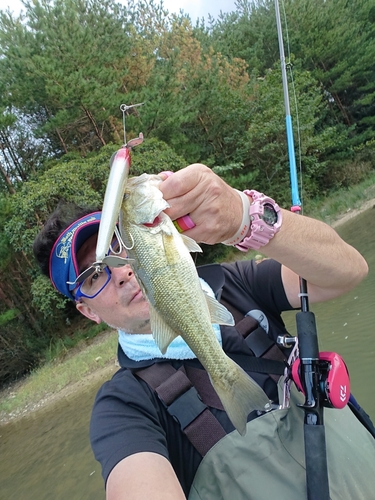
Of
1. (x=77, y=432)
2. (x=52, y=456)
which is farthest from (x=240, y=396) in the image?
(x=77, y=432)

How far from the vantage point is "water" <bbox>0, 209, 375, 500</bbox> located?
490 centimetres

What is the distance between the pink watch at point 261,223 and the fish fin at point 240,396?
1.61 feet

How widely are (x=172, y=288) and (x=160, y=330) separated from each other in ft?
0.56

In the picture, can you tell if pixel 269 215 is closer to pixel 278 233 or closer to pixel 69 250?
pixel 278 233

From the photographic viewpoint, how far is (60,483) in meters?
5.44

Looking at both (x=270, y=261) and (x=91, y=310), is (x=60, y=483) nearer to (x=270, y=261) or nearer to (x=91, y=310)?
(x=91, y=310)

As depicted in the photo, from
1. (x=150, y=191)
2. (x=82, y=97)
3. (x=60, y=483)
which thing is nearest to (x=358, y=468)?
(x=150, y=191)

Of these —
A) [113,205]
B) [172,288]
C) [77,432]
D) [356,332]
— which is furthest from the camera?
[77,432]

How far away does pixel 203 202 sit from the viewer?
4.90 feet

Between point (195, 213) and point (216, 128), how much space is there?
19.8 m

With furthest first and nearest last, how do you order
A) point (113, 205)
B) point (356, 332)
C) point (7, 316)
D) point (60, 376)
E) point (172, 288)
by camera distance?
point (7, 316) → point (60, 376) → point (356, 332) → point (172, 288) → point (113, 205)

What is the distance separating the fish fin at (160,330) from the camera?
1442mm

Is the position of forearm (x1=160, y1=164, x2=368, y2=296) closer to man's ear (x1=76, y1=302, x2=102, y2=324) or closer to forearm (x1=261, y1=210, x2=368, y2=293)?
forearm (x1=261, y1=210, x2=368, y2=293)

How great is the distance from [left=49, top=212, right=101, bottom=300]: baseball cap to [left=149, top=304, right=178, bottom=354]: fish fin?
71 centimetres
